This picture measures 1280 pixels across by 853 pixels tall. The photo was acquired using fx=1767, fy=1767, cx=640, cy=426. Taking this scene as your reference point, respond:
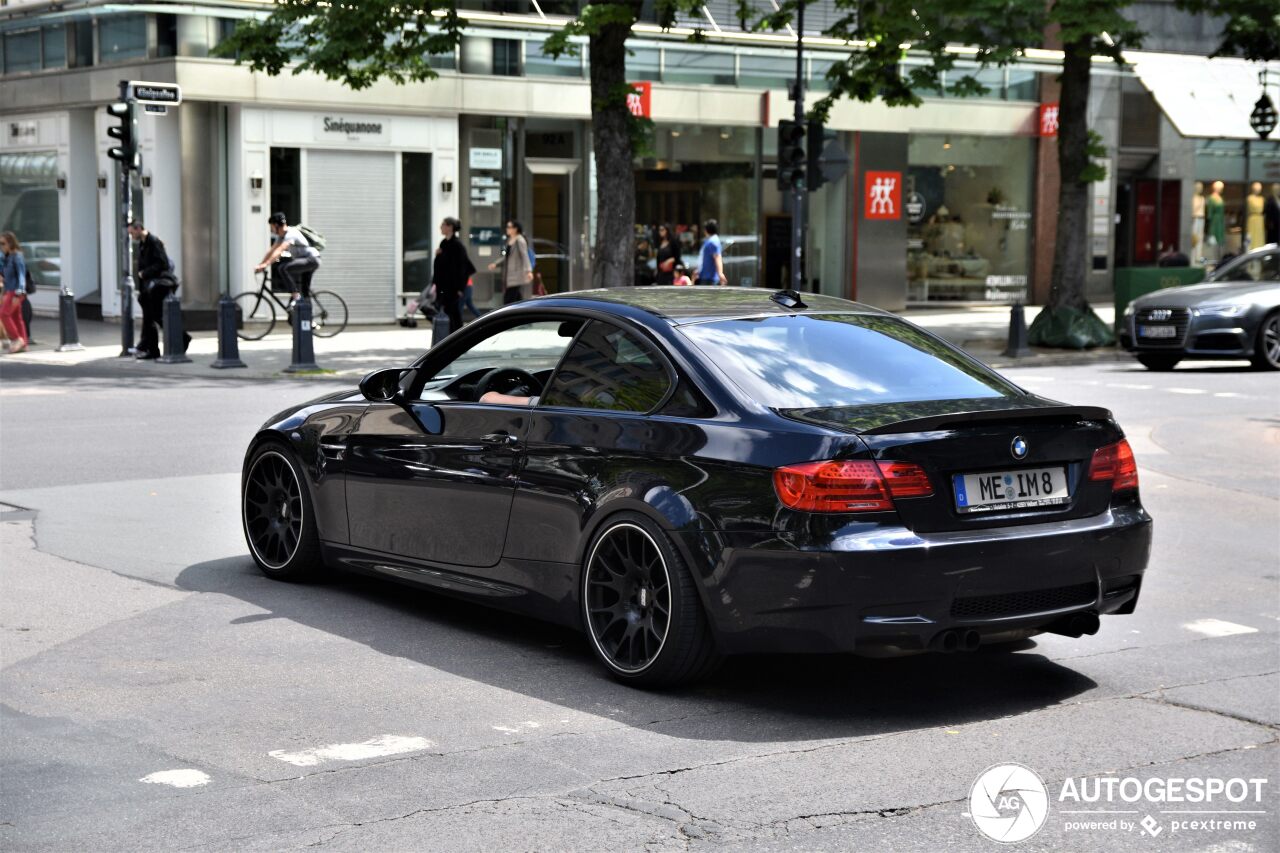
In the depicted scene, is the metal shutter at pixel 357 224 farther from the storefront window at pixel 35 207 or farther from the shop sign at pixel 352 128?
the storefront window at pixel 35 207

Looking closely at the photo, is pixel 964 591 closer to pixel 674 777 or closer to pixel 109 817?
pixel 674 777

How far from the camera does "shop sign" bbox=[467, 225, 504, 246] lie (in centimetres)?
3121

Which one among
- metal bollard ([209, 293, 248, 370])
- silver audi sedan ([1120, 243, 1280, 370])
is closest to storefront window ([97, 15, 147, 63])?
metal bollard ([209, 293, 248, 370])

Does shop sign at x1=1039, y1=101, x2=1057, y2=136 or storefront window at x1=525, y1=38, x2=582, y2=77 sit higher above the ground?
storefront window at x1=525, y1=38, x2=582, y2=77

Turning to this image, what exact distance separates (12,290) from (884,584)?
21.2 meters

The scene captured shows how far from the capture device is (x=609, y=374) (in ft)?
22.0

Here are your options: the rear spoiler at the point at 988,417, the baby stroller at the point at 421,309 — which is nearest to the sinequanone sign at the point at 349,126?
the baby stroller at the point at 421,309

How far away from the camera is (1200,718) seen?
5.99 m

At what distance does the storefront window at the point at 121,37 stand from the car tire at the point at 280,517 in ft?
71.4

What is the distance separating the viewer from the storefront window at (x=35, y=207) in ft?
105

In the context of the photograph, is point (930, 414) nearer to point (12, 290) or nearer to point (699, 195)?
point (12, 290)

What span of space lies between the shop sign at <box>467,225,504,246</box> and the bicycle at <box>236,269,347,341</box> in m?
4.07

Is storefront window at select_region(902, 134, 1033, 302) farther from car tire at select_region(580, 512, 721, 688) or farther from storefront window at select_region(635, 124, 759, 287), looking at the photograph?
car tire at select_region(580, 512, 721, 688)

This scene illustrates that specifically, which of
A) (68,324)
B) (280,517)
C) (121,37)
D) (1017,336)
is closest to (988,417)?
(280,517)
